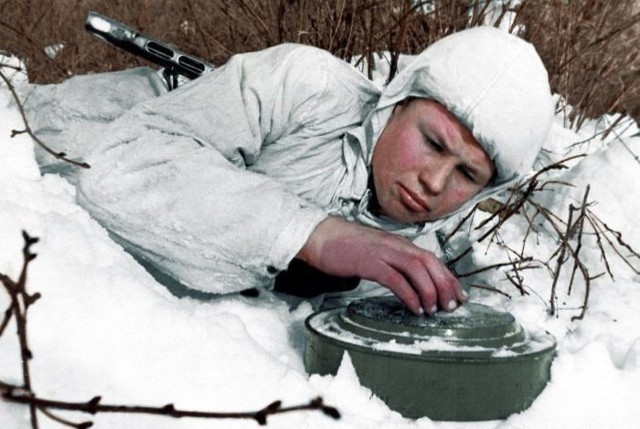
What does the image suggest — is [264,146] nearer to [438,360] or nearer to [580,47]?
[438,360]

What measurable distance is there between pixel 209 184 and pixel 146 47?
0.90 metres

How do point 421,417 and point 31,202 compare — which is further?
point 31,202

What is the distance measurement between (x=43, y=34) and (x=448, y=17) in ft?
9.40

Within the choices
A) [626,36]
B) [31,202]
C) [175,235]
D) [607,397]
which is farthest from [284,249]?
[626,36]

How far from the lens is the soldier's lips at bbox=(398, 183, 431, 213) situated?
7.25 feet

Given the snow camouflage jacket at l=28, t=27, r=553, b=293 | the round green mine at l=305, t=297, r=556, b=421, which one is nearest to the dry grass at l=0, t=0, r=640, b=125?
the snow camouflage jacket at l=28, t=27, r=553, b=293

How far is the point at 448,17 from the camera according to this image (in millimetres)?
3727

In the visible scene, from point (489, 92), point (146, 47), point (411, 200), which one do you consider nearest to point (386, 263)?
point (411, 200)

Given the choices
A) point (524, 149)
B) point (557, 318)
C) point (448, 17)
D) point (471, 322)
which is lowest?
point (557, 318)

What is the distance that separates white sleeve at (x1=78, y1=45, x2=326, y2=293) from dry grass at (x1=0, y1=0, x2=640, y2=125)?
2.81ft

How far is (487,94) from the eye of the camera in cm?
220

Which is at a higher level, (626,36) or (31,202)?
(626,36)

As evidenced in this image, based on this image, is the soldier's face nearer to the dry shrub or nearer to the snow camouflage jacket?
the snow camouflage jacket

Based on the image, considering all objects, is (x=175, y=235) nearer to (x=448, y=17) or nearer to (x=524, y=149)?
(x=524, y=149)
